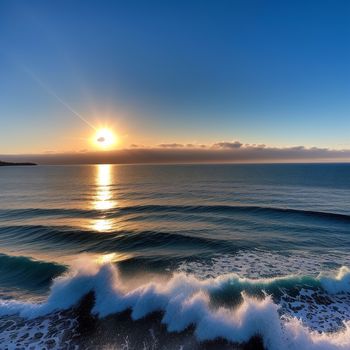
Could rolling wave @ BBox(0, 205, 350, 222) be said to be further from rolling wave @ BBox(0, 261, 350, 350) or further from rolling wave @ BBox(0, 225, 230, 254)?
rolling wave @ BBox(0, 261, 350, 350)

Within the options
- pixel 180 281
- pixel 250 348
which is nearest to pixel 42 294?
pixel 180 281

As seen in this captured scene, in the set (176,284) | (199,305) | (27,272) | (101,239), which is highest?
(199,305)

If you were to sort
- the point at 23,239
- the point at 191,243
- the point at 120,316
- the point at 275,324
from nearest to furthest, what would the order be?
the point at 275,324
the point at 120,316
the point at 191,243
the point at 23,239

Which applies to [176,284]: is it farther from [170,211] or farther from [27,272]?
[170,211]

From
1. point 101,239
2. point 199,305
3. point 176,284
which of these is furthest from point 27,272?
point 199,305

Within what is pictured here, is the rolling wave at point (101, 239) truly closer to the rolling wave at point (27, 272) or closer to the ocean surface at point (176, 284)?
the ocean surface at point (176, 284)

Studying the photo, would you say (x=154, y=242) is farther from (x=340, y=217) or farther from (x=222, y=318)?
(x=340, y=217)

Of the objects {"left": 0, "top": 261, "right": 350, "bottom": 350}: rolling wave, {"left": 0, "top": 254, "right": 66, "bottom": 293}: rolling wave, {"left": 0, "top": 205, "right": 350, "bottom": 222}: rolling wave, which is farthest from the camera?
{"left": 0, "top": 205, "right": 350, "bottom": 222}: rolling wave

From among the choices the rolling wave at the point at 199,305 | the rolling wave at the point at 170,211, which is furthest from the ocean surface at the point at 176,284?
the rolling wave at the point at 170,211

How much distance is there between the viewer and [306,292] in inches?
555

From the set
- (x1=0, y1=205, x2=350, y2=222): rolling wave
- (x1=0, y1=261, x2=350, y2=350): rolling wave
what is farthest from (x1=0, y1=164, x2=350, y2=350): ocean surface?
(x1=0, y1=205, x2=350, y2=222): rolling wave

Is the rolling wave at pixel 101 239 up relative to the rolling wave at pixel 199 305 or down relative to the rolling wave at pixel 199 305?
down

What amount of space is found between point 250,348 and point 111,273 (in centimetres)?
903

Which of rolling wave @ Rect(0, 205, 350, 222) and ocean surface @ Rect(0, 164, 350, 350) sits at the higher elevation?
ocean surface @ Rect(0, 164, 350, 350)
